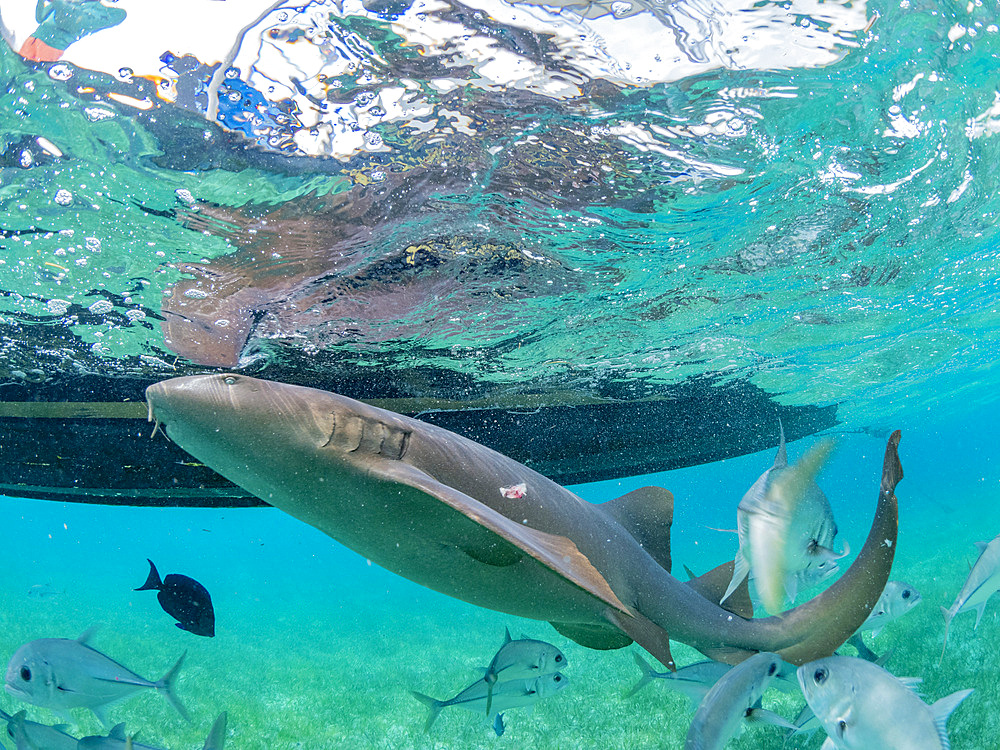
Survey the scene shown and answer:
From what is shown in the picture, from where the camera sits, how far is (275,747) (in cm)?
1148

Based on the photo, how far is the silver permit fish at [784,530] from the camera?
398cm

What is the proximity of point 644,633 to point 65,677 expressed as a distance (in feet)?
21.5

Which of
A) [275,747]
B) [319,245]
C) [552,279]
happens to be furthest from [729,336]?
[275,747]

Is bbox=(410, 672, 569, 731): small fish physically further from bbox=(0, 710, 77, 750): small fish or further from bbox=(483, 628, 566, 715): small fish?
bbox=(0, 710, 77, 750): small fish

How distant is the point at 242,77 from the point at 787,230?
27.8ft

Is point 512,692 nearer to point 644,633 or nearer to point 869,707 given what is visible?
point 644,633

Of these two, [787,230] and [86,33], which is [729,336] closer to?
[787,230]

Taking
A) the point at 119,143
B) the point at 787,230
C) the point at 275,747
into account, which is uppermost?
the point at 119,143

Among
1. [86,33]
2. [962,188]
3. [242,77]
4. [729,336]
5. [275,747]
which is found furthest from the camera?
[729,336]

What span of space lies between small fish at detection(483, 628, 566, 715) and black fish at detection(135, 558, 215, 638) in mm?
3958

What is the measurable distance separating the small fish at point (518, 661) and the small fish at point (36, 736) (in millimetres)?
4439

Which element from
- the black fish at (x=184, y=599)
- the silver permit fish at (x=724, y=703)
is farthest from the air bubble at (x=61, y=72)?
the silver permit fish at (x=724, y=703)

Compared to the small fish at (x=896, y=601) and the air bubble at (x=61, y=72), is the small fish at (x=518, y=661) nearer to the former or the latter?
the small fish at (x=896, y=601)

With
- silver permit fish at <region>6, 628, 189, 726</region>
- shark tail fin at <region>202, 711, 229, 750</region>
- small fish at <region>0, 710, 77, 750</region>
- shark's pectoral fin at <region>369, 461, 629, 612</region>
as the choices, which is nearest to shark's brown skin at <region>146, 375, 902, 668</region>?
shark's pectoral fin at <region>369, 461, 629, 612</region>
